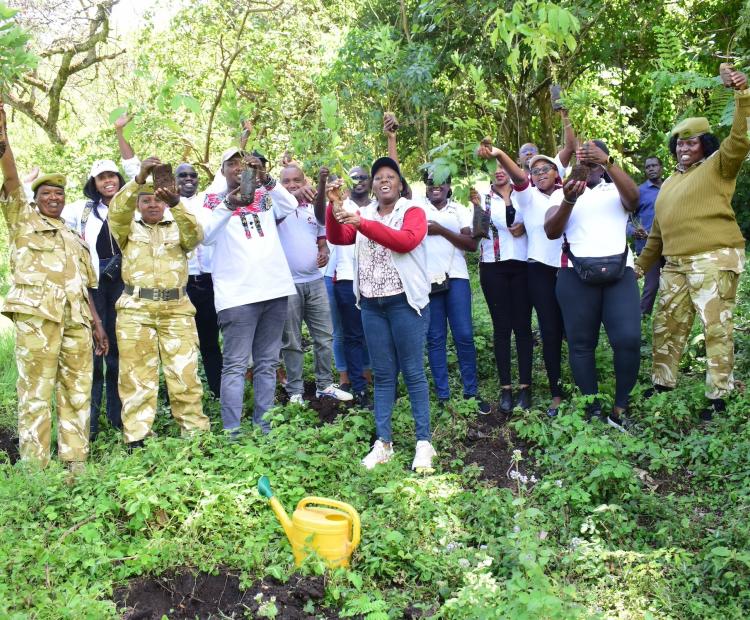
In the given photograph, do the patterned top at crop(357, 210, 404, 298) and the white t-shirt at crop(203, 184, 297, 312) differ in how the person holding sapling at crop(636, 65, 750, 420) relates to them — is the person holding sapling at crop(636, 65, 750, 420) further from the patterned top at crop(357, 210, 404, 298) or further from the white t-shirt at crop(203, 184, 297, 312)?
the white t-shirt at crop(203, 184, 297, 312)

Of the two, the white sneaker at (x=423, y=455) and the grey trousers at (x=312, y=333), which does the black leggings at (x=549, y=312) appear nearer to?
the white sneaker at (x=423, y=455)

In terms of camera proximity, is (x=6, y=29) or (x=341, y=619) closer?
(x=341, y=619)

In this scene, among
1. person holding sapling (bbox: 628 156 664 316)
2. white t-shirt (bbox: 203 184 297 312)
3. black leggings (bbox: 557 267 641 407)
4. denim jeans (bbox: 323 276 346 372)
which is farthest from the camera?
person holding sapling (bbox: 628 156 664 316)

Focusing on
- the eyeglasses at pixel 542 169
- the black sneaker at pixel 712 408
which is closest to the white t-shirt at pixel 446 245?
the eyeglasses at pixel 542 169

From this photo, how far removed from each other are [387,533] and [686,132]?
382cm

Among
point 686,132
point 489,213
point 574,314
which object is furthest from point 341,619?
point 686,132

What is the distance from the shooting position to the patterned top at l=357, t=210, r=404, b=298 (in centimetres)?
486

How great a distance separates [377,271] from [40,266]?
2300mm

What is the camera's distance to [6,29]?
12.4 ft

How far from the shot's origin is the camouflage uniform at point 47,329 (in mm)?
4797

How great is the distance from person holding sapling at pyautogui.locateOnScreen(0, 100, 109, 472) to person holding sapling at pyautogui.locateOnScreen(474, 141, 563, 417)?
3.08 meters

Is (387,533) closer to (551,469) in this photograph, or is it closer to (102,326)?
(551,469)

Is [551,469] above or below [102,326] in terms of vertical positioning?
below

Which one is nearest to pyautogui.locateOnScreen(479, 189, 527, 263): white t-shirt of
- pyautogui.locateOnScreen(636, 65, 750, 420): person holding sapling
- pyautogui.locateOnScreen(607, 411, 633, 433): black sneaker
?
pyautogui.locateOnScreen(636, 65, 750, 420): person holding sapling
